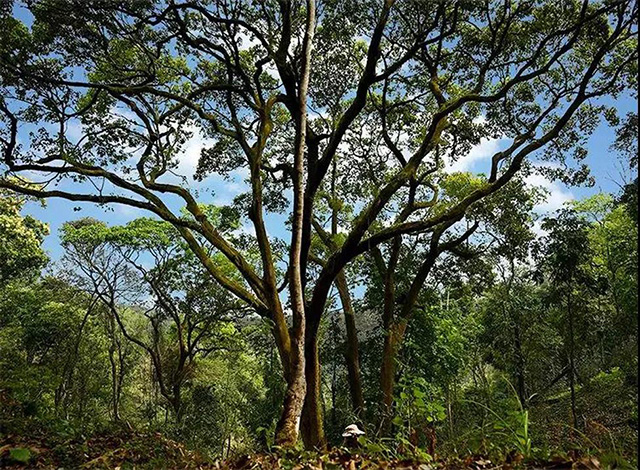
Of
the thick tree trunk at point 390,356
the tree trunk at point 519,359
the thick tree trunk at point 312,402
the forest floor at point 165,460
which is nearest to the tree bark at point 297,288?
the thick tree trunk at point 312,402

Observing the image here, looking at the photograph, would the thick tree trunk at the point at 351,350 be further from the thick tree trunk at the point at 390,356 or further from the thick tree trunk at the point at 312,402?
the thick tree trunk at the point at 312,402

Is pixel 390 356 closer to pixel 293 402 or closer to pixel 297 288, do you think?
pixel 293 402

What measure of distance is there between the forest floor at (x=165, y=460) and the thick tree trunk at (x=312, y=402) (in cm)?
319

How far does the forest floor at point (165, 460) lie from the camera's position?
2.02 meters

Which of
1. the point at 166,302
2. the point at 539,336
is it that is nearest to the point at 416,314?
the point at 539,336

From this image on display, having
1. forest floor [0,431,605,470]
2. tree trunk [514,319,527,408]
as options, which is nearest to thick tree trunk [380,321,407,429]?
forest floor [0,431,605,470]

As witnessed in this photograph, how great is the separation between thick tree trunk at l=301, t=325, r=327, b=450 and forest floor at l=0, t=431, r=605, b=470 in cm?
319

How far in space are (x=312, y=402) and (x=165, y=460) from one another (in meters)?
4.23

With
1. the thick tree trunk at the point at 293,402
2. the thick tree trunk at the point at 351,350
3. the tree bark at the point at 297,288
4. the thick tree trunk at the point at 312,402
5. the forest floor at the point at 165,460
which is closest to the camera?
the forest floor at the point at 165,460

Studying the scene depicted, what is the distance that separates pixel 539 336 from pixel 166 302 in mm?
12701

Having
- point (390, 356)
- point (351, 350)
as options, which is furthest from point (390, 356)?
point (351, 350)

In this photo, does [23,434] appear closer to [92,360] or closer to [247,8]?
[247,8]

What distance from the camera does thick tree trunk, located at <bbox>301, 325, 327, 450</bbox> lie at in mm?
7117

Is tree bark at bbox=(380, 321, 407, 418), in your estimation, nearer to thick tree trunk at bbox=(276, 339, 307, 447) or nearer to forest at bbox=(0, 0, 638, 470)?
forest at bbox=(0, 0, 638, 470)
